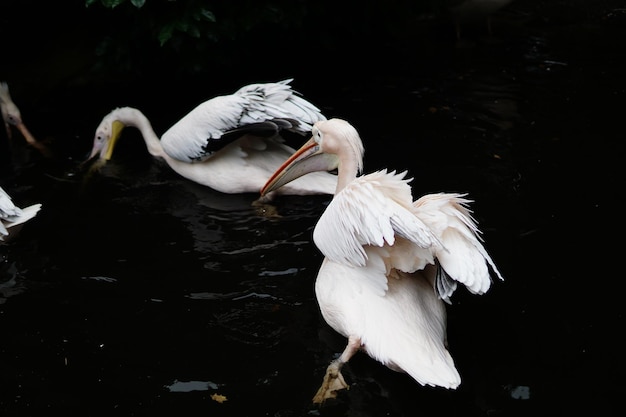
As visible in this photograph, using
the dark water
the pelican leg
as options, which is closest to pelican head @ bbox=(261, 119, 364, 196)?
the dark water

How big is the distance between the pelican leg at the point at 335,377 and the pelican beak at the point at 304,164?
1130 mm

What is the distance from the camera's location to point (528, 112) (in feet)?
18.2

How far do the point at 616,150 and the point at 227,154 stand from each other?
242cm

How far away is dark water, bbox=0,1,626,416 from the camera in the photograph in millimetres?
2990

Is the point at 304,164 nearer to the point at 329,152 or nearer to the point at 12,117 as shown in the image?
the point at 329,152

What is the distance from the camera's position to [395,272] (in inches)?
125

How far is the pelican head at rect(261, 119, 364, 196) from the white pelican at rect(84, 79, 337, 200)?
1.57ft

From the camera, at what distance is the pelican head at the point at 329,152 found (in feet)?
12.2

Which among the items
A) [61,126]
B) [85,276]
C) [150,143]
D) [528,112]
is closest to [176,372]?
Result: [85,276]

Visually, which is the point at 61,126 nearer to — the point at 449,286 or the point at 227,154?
the point at 227,154

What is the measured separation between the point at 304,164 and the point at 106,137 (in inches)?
71.1

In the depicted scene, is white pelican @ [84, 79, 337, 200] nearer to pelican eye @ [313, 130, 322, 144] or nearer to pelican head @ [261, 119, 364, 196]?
pelican head @ [261, 119, 364, 196]

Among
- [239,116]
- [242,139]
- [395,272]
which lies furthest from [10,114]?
[395,272]

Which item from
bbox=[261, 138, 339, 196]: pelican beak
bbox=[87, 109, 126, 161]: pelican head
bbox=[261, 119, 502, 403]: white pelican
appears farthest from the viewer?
bbox=[87, 109, 126, 161]: pelican head
